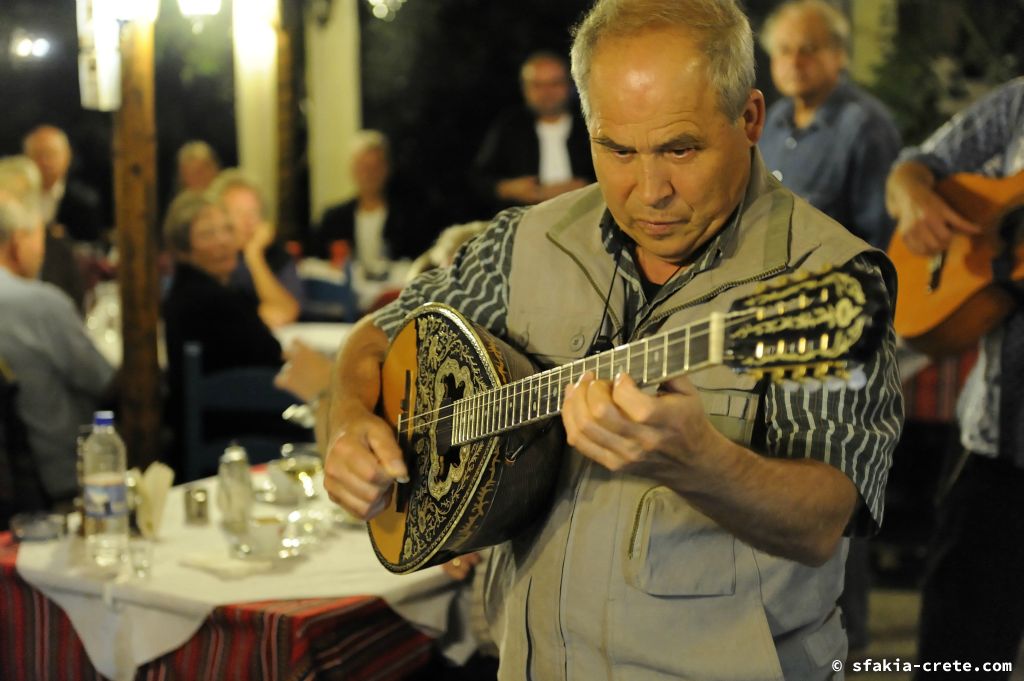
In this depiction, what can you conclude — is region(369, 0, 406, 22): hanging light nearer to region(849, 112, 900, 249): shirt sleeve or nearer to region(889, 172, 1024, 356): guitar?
region(849, 112, 900, 249): shirt sleeve

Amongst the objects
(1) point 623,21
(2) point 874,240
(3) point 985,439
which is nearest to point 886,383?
(1) point 623,21

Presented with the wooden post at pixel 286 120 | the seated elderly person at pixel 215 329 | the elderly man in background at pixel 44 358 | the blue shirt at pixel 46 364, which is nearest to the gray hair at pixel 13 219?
the elderly man in background at pixel 44 358

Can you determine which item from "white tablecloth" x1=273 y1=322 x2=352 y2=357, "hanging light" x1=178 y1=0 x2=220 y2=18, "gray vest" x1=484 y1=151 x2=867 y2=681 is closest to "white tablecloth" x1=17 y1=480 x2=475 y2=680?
"gray vest" x1=484 y1=151 x2=867 y2=681

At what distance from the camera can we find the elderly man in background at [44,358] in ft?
14.6

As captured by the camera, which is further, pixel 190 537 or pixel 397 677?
pixel 190 537

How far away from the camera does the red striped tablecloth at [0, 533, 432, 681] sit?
7.53 ft

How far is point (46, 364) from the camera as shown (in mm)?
4508

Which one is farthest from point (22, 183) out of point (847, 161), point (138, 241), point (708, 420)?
point (708, 420)

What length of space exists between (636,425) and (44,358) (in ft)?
12.1

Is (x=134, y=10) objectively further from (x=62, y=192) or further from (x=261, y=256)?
(x=62, y=192)

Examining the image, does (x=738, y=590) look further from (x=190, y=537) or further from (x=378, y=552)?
(x=190, y=537)

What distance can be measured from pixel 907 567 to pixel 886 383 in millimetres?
3994

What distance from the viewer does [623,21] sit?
164 centimetres

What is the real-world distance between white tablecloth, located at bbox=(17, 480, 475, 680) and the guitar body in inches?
19.3
